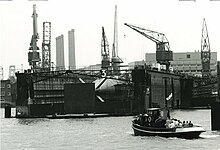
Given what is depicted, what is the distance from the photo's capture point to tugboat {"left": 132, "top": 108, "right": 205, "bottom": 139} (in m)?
61.0

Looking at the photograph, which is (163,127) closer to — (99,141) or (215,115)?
(215,115)

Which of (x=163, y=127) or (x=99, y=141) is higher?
(x=163, y=127)

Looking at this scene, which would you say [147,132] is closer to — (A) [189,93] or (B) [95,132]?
(B) [95,132]

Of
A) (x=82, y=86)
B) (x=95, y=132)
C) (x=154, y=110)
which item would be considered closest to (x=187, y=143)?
(x=154, y=110)

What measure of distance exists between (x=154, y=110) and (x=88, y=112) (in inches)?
2524

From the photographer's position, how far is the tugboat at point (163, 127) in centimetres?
6103

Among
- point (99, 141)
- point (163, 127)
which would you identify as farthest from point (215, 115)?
point (99, 141)

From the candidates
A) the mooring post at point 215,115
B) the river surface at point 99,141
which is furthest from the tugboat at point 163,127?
the mooring post at point 215,115

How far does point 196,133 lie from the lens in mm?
61156

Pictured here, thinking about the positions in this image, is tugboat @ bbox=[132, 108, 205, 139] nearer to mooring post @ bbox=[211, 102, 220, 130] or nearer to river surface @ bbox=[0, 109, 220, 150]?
river surface @ bbox=[0, 109, 220, 150]

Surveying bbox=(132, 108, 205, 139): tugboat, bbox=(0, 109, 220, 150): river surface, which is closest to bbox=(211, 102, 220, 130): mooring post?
bbox=(0, 109, 220, 150): river surface

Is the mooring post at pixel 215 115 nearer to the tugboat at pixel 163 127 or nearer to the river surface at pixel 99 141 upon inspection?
the river surface at pixel 99 141

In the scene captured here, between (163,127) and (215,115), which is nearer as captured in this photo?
(163,127)

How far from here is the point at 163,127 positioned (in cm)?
6244
